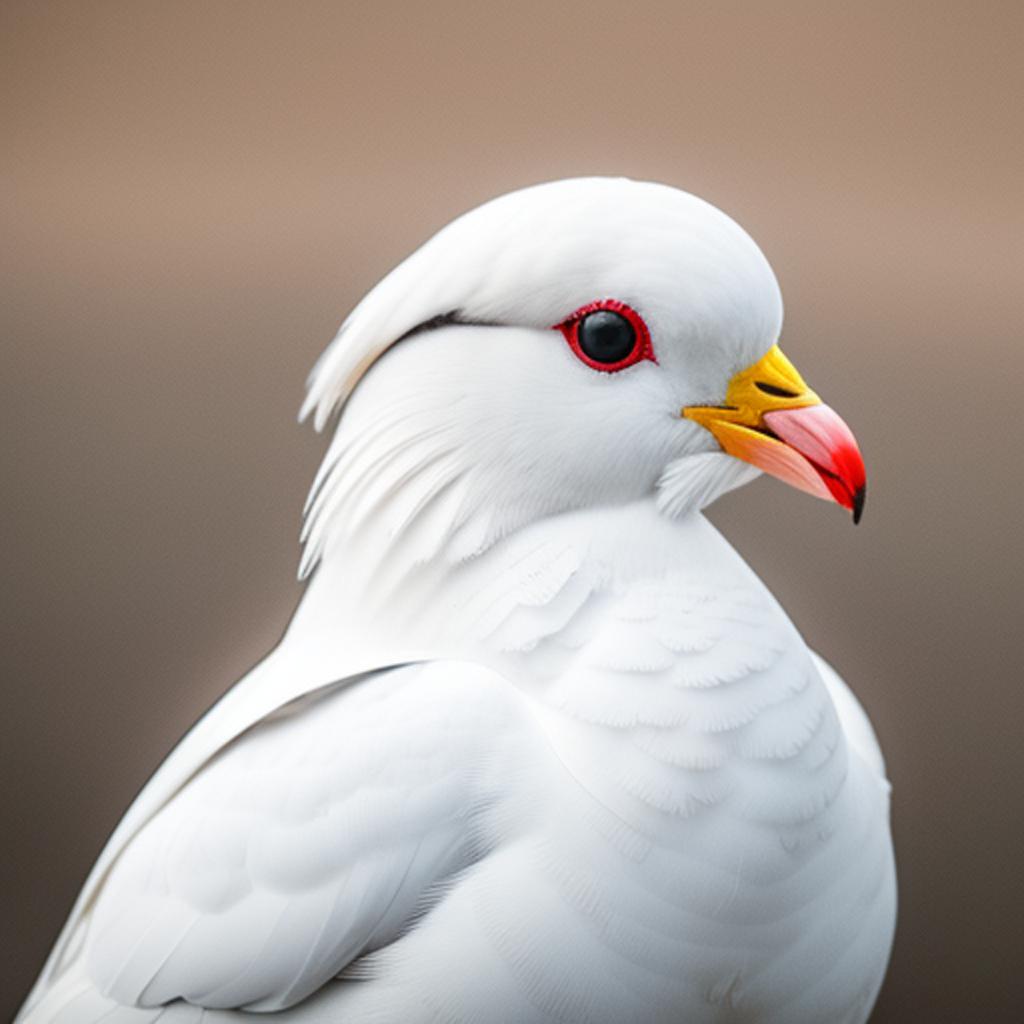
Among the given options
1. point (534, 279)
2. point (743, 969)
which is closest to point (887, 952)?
point (743, 969)

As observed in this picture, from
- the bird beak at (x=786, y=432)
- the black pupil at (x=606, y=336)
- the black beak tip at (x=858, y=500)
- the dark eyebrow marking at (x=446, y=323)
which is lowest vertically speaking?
the black beak tip at (x=858, y=500)

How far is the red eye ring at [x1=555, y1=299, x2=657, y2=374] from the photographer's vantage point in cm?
60

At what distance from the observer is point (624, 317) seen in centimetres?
60

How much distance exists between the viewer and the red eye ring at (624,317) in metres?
0.60

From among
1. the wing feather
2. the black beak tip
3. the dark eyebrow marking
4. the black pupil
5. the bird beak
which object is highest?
the dark eyebrow marking

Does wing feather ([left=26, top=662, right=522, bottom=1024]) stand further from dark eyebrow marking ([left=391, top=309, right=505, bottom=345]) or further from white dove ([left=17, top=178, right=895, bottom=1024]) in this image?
dark eyebrow marking ([left=391, top=309, right=505, bottom=345])

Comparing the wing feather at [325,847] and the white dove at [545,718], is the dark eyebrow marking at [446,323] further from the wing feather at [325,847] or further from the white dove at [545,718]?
the wing feather at [325,847]

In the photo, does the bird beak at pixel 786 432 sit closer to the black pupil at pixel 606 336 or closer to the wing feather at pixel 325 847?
the black pupil at pixel 606 336

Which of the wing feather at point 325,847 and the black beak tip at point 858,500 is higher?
the black beak tip at point 858,500

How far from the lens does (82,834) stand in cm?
100

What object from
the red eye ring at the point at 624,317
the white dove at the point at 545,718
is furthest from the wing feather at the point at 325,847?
the red eye ring at the point at 624,317

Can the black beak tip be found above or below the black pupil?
below

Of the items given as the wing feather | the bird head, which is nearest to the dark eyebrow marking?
the bird head

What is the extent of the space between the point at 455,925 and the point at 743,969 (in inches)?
4.6
